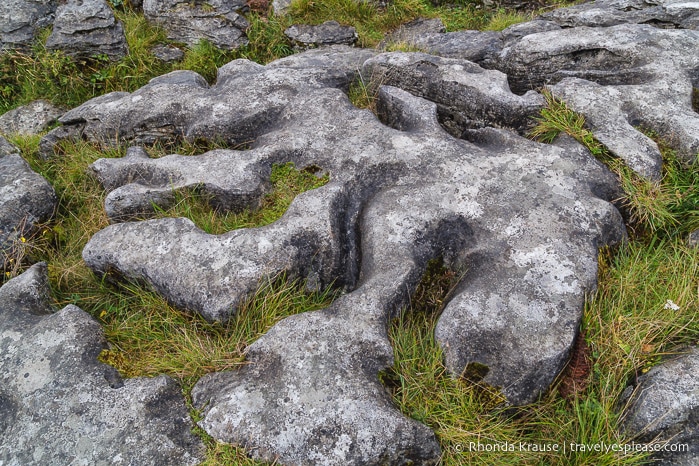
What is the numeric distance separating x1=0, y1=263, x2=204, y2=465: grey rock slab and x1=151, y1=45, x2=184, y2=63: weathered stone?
4.70m

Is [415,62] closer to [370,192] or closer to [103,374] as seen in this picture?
[370,192]

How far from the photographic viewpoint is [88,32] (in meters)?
7.01

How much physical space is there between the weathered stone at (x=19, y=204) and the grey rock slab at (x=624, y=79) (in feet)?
16.9

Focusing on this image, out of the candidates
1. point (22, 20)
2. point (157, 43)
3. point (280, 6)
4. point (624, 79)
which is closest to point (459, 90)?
point (624, 79)

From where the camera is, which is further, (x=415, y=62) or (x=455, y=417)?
(x=415, y=62)

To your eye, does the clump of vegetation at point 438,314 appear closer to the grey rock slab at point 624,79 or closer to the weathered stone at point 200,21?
the grey rock slab at point 624,79

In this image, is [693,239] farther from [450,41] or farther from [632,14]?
[450,41]

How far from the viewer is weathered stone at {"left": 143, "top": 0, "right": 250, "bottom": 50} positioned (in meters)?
7.61

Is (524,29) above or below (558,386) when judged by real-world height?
above

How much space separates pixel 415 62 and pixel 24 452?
498 cm

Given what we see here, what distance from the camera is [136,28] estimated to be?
25.0ft

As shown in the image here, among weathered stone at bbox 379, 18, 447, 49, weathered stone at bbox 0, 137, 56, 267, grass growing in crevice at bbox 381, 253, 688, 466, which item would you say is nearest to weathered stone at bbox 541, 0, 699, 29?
weathered stone at bbox 379, 18, 447, 49

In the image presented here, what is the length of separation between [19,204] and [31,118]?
2.50 m

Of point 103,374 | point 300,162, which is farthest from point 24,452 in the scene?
point 300,162
